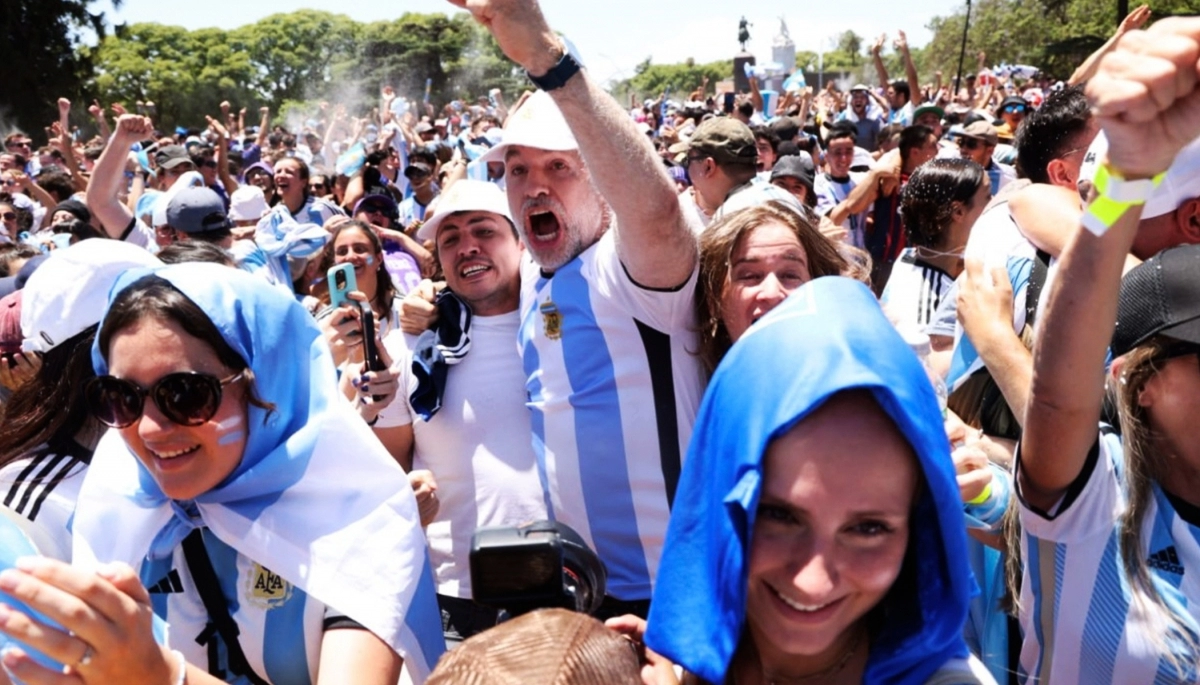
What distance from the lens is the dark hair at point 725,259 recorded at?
8.33 ft

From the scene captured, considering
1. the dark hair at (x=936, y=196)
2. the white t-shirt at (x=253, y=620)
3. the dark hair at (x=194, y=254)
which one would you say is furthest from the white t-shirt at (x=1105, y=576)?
the dark hair at (x=936, y=196)

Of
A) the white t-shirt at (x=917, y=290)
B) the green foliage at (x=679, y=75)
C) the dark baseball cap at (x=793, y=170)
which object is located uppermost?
the dark baseball cap at (x=793, y=170)

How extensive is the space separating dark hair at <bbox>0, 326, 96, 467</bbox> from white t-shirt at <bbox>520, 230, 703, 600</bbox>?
3.87 ft

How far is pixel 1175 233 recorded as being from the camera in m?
2.05

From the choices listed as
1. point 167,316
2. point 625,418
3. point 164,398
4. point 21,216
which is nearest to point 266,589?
point 164,398

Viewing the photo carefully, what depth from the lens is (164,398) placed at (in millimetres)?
1852

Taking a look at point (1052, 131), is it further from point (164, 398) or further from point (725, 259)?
point (164, 398)

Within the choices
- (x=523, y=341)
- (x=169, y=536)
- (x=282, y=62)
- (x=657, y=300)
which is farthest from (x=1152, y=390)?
(x=282, y=62)

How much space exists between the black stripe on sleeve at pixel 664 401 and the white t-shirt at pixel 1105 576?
37.4 inches

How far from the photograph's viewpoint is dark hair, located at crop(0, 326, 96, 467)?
2373mm

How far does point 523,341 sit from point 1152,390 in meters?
1.64

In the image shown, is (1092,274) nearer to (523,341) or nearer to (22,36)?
(523,341)

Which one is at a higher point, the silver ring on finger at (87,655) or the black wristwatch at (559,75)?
the black wristwatch at (559,75)

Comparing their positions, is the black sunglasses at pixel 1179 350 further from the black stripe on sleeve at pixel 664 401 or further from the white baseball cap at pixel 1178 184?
the black stripe on sleeve at pixel 664 401
